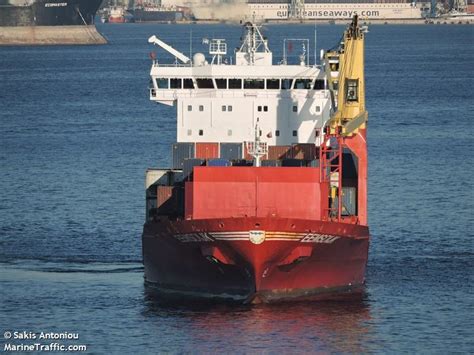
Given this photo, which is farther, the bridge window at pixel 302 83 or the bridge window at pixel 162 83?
the bridge window at pixel 162 83

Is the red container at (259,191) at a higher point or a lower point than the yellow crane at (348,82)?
lower

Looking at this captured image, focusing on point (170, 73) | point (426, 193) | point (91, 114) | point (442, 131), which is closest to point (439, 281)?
point (170, 73)

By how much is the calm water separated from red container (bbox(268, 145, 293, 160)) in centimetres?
510

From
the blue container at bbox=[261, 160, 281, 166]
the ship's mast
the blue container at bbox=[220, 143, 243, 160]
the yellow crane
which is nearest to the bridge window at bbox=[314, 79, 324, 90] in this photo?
the yellow crane

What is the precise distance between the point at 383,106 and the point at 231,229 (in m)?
78.6

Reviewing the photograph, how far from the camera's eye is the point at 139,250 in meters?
63.3

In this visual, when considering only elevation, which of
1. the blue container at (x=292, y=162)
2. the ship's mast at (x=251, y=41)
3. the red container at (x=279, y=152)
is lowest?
the blue container at (x=292, y=162)

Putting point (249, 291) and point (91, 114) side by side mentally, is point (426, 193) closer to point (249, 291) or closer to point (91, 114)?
point (249, 291)

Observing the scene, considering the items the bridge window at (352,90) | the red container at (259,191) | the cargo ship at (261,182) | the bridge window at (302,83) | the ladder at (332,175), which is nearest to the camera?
the cargo ship at (261,182)

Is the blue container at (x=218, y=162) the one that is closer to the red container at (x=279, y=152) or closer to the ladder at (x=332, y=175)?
the ladder at (x=332, y=175)

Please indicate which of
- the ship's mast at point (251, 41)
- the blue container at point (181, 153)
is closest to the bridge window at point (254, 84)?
the ship's mast at point (251, 41)

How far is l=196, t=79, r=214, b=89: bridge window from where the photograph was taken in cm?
6338

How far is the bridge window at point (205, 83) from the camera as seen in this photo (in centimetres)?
6338

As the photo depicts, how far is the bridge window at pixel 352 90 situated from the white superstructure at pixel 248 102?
3.42m
